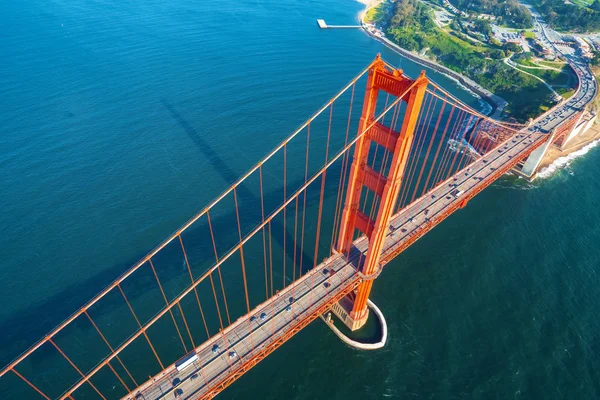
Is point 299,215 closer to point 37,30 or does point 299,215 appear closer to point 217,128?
point 217,128

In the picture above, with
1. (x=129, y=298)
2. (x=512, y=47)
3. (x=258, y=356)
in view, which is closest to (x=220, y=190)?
(x=129, y=298)

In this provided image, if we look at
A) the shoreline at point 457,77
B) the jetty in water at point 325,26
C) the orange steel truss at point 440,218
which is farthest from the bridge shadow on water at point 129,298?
the jetty in water at point 325,26

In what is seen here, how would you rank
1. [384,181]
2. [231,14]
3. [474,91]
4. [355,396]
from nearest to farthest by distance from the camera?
[384,181] < [355,396] < [474,91] < [231,14]

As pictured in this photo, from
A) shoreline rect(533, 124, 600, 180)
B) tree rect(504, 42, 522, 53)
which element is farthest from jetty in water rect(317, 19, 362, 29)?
shoreline rect(533, 124, 600, 180)

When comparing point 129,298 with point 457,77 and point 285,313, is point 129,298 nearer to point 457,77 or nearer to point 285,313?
point 285,313

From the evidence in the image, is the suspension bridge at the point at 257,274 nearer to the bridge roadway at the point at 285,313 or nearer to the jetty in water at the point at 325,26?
the bridge roadway at the point at 285,313

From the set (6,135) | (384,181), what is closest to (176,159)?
(6,135)
